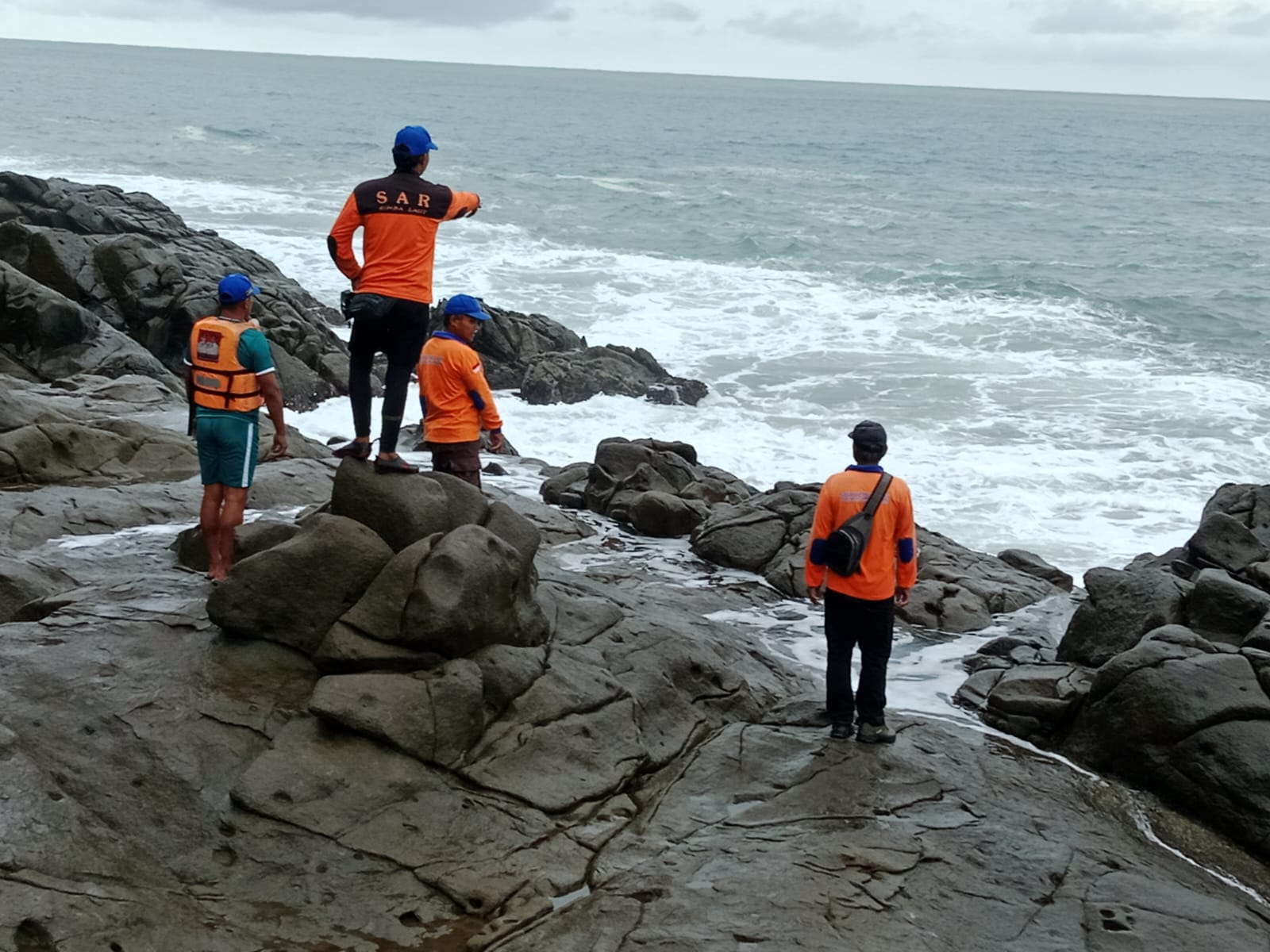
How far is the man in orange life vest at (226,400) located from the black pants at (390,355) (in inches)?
19.4

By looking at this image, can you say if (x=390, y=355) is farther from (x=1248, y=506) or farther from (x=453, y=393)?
(x=1248, y=506)

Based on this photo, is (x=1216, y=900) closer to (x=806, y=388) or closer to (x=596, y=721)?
(x=596, y=721)

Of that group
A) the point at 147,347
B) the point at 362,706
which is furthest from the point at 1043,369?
the point at 362,706

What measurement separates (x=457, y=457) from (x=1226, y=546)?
688 centimetres

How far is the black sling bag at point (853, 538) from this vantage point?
6.83 metres

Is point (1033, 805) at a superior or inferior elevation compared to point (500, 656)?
inferior

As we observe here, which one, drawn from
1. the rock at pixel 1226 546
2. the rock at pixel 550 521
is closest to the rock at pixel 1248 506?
the rock at pixel 1226 546

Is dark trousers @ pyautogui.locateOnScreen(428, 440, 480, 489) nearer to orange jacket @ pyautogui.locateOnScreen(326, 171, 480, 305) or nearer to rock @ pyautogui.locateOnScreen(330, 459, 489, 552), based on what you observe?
rock @ pyautogui.locateOnScreen(330, 459, 489, 552)

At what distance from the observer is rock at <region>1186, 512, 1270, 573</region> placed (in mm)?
10984

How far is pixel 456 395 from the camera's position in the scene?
8.81m

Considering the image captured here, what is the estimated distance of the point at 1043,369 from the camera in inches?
1019

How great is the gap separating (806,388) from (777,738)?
17.1m

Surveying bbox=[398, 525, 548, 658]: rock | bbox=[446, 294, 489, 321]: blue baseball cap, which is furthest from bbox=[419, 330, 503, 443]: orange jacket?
bbox=[398, 525, 548, 658]: rock

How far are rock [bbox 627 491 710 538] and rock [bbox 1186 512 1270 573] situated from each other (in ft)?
14.7
